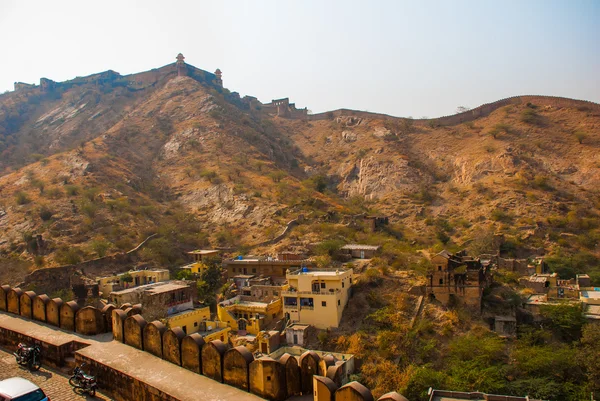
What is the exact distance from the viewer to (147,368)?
530 centimetres

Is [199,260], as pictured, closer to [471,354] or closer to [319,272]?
[319,272]

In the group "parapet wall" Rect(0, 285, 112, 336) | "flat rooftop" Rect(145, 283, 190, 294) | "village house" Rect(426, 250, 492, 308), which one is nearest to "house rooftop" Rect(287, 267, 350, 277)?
"village house" Rect(426, 250, 492, 308)

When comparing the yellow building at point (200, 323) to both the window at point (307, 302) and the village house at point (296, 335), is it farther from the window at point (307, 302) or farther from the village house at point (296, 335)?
the window at point (307, 302)

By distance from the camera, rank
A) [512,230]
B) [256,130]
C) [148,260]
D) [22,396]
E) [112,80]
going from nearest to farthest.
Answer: [22,396]
[148,260]
[512,230]
[256,130]
[112,80]

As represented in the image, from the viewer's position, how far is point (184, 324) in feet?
67.6

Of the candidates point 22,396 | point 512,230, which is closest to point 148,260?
point 512,230

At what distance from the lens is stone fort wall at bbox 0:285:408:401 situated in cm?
473

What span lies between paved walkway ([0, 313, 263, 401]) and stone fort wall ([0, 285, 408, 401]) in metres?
0.07

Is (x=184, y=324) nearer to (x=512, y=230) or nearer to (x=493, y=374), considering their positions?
(x=493, y=374)

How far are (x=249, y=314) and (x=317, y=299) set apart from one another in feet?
10.1

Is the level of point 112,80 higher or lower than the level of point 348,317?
higher

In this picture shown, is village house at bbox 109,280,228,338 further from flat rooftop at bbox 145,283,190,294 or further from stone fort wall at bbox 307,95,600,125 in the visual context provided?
stone fort wall at bbox 307,95,600,125

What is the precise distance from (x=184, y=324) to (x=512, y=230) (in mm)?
22076

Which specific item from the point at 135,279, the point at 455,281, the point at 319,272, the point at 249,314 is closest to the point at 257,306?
the point at 249,314
